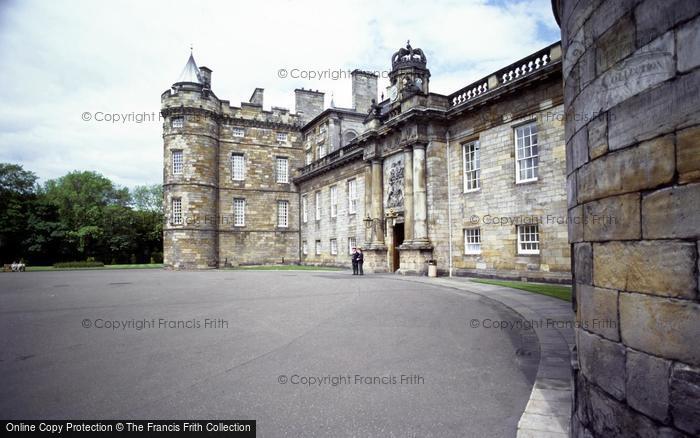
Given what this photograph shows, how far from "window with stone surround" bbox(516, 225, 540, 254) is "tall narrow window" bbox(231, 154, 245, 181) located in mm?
27494

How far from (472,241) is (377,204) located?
288 inches

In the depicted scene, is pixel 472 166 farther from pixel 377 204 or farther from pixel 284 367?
pixel 284 367

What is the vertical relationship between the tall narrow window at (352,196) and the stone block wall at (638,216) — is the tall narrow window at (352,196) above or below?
above

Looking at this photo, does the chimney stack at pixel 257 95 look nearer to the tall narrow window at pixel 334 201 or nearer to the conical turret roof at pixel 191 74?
the conical turret roof at pixel 191 74

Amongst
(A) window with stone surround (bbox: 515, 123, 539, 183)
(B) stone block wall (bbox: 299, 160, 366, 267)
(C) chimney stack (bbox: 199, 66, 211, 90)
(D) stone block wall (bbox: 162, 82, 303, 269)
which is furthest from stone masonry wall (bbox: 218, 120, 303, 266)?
(A) window with stone surround (bbox: 515, 123, 539, 183)

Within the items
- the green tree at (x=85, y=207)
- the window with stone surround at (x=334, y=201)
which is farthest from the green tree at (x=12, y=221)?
the window with stone surround at (x=334, y=201)

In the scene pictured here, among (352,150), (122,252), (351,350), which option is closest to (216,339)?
(351,350)

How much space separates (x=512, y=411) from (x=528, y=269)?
14.0 metres

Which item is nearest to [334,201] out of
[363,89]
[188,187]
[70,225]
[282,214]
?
[282,214]

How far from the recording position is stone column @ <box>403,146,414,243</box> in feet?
73.2

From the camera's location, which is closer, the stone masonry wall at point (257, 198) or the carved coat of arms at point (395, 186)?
the carved coat of arms at point (395, 186)

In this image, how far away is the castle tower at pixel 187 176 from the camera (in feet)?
114

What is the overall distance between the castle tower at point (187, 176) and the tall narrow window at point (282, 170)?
23.1ft

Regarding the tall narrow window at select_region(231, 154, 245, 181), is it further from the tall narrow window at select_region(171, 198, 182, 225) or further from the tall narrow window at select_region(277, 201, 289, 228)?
the tall narrow window at select_region(171, 198, 182, 225)
